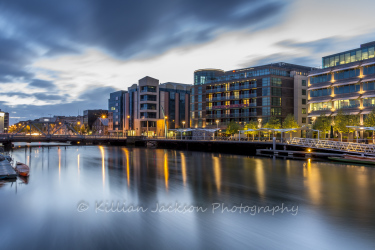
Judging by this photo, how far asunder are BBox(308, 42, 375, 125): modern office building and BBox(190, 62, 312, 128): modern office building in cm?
1182

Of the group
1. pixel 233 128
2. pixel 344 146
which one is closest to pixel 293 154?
pixel 344 146

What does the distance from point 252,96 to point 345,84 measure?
96.1 feet

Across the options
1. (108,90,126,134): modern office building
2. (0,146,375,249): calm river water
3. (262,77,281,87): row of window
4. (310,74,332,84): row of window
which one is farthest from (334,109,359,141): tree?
(108,90,126,134): modern office building

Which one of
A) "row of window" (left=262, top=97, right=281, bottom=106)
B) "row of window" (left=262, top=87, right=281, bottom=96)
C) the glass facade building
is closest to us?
the glass facade building

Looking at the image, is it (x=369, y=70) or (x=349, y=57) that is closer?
(x=369, y=70)

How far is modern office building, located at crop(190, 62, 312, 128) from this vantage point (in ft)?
312

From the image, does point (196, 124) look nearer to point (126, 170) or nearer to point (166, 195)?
point (126, 170)

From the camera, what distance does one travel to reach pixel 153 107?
134m

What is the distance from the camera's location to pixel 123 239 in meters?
17.0

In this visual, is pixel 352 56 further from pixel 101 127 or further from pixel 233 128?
pixel 101 127

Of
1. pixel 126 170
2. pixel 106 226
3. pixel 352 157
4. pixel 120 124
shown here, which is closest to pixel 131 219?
pixel 106 226

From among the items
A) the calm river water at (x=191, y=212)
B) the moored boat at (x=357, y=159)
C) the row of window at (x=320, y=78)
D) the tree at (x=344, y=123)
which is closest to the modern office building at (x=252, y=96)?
the row of window at (x=320, y=78)

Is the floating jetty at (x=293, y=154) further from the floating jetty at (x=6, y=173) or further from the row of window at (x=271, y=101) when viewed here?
the floating jetty at (x=6, y=173)

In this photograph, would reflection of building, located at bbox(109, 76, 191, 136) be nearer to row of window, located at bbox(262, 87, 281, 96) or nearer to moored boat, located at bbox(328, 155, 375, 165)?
row of window, located at bbox(262, 87, 281, 96)
